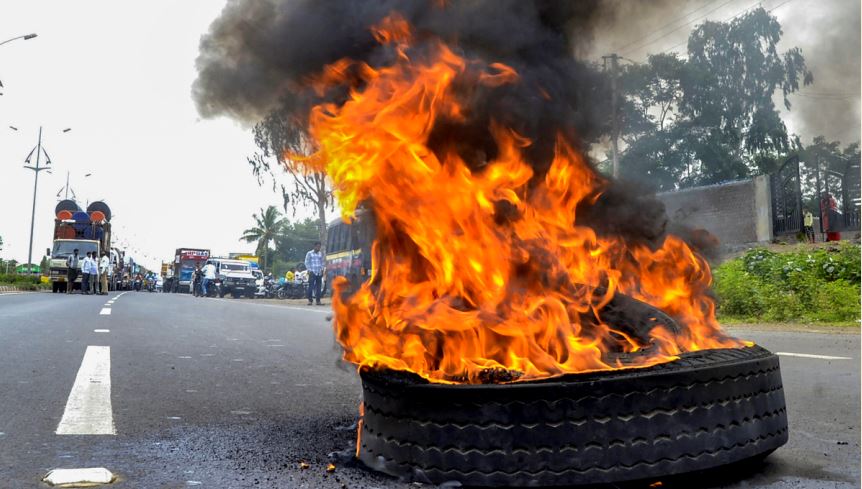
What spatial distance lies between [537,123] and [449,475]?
74.1 inches

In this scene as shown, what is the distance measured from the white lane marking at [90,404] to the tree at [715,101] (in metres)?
5.23

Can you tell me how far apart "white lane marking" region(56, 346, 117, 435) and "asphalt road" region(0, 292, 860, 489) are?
0.06 meters

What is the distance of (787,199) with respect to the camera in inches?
785

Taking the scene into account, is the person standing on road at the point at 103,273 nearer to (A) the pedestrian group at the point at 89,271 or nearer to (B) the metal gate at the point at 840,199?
(A) the pedestrian group at the point at 89,271

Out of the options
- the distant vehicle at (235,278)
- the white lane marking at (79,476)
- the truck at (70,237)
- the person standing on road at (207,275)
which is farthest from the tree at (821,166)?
the truck at (70,237)

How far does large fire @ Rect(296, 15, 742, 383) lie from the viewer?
9.53 ft

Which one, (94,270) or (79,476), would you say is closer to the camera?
(79,476)

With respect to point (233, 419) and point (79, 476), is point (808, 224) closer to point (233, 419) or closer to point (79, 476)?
point (233, 419)

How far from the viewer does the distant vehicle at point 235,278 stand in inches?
1513

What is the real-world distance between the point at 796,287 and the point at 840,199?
6.51 m

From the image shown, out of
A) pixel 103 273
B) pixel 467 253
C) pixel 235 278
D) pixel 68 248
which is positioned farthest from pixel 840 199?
pixel 68 248

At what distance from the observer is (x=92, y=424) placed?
3797 millimetres

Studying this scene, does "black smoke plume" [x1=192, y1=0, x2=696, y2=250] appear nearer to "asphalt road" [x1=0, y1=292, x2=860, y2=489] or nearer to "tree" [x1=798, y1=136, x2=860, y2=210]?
"asphalt road" [x1=0, y1=292, x2=860, y2=489]

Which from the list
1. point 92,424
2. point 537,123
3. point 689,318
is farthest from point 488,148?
point 92,424
